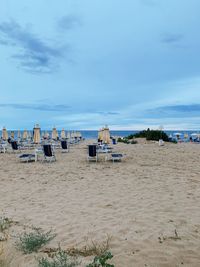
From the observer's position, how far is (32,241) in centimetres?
351

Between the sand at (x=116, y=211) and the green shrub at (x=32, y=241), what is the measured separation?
0.26ft

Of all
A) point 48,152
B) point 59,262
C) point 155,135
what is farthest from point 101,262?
point 155,135

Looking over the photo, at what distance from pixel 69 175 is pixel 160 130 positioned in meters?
18.1

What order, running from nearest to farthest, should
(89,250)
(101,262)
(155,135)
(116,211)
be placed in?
(101,262) < (89,250) < (116,211) < (155,135)

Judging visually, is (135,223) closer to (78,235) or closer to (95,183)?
(78,235)

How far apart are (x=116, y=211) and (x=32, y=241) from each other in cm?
182

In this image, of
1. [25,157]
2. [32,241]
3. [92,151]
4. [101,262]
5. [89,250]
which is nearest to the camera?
[101,262]

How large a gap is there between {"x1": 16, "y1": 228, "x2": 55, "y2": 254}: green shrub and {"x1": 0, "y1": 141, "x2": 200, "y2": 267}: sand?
79mm

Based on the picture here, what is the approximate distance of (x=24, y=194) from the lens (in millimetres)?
6434

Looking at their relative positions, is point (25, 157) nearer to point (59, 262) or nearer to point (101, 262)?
point (59, 262)

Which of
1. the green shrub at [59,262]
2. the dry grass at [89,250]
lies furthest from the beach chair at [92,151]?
the green shrub at [59,262]

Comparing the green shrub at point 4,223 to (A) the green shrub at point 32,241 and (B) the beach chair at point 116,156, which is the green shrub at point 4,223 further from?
(B) the beach chair at point 116,156

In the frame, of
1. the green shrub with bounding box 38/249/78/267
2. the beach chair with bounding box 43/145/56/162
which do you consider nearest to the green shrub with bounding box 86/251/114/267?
the green shrub with bounding box 38/249/78/267

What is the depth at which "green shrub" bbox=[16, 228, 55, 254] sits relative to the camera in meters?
3.44
